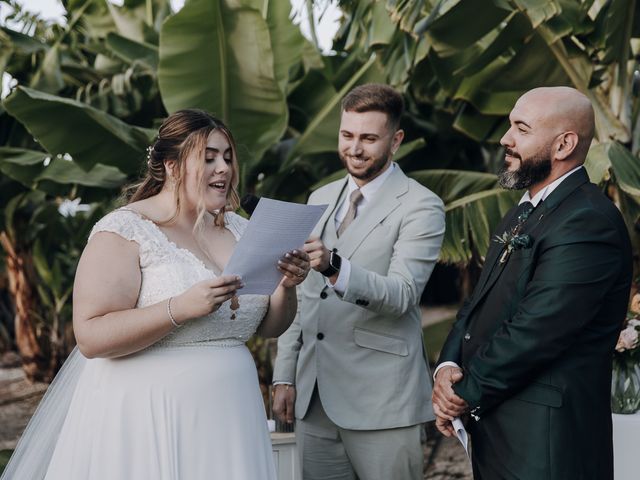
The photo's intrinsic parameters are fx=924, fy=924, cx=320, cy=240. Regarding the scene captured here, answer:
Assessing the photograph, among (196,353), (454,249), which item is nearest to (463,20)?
(454,249)

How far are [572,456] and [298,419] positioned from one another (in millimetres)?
1344

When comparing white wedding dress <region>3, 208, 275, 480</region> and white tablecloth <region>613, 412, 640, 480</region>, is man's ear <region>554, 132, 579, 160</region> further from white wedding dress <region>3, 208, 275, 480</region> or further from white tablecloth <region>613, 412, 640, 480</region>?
white tablecloth <region>613, 412, 640, 480</region>

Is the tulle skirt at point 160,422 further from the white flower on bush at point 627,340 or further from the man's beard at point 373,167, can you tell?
the white flower on bush at point 627,340

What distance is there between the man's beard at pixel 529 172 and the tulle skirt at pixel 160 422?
1.13 meters

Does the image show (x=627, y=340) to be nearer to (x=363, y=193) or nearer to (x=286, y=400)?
(x=363, y=193)

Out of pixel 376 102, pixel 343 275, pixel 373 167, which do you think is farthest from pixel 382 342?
pixel 376 102

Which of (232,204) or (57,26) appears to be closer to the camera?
(232,204)

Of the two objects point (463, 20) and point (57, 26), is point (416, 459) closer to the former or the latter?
point (463, 20)

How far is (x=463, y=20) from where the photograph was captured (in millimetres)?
5137

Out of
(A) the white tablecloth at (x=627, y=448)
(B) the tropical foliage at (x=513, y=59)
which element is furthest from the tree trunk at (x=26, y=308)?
(A) the white tablecloth at (x=627, y=448)

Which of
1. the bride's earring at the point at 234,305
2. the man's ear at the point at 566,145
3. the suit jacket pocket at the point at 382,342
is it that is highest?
the man's ear at the point at 566,145

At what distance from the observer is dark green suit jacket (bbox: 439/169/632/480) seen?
9.30 feet

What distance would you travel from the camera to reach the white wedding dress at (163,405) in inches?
114

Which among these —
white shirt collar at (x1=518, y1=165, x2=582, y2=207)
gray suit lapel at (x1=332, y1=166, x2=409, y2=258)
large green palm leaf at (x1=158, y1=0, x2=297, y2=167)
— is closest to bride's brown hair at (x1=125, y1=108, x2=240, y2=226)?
gray suit lapel at (x1=332, y1=166, x2=409, y2=258)
